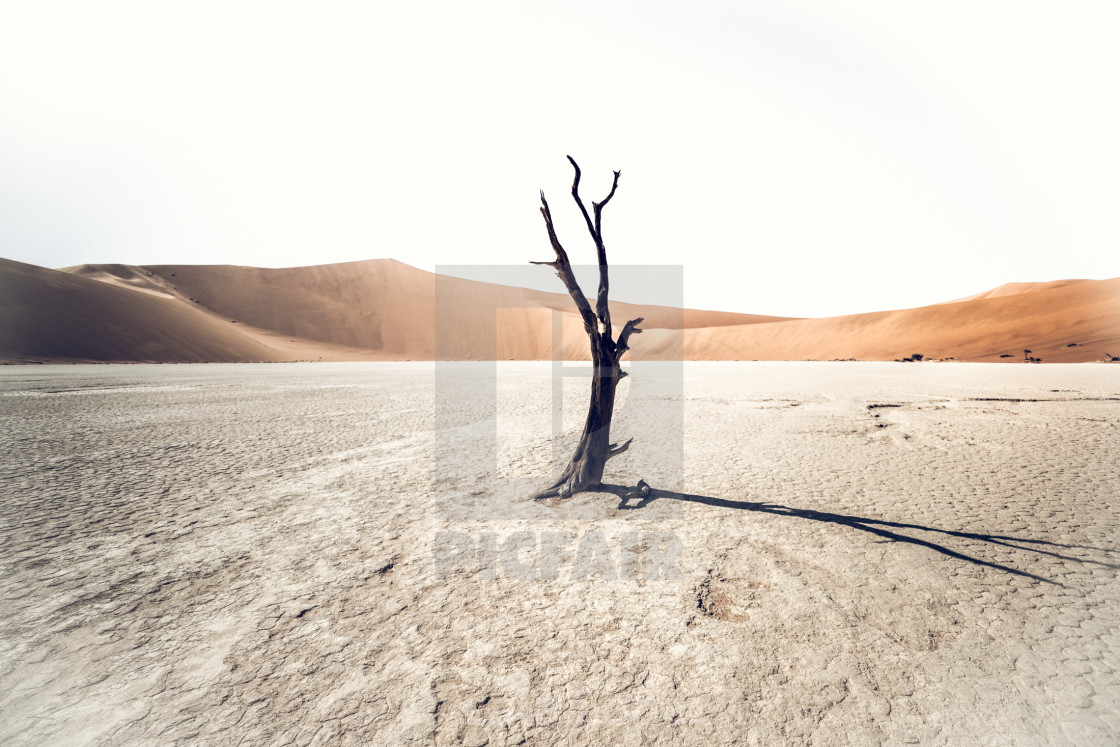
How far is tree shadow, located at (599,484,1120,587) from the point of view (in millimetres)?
3184

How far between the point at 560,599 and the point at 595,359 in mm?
2465

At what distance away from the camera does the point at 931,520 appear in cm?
389

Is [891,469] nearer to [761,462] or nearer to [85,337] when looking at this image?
[761,462]

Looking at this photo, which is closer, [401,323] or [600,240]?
[600,240]

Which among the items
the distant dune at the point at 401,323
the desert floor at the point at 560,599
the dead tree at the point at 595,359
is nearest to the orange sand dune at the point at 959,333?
the distant dune at the point at 401,323

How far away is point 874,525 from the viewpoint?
3.77 m

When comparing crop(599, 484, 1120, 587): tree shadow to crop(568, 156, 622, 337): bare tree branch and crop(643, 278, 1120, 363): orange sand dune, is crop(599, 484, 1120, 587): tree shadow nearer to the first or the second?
crop(568, 156, 622, 337): bare tree branch

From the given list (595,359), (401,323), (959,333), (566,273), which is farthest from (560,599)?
(401,323)

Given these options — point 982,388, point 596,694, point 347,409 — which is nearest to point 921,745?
point 596,694

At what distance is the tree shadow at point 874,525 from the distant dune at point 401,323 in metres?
35.9

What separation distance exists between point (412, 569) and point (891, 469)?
5.17 m

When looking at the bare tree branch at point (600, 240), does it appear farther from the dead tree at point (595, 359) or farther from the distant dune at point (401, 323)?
the distant dune at point (401, 323)

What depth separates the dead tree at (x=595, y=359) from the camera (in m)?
4.50

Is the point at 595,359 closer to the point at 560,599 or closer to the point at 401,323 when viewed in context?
the point at 560,599
